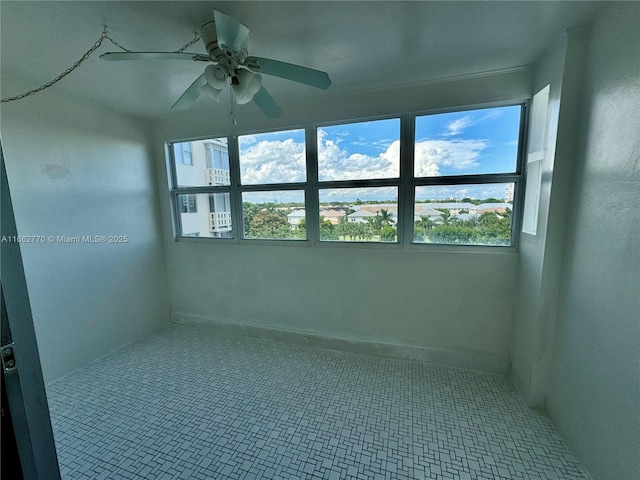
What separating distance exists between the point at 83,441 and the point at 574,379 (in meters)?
3.00

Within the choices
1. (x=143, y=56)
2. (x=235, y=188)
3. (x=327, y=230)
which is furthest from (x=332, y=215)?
(x=143, y=56)

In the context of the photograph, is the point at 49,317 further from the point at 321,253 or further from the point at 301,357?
the point at 321,253

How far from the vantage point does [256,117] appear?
8.51ft

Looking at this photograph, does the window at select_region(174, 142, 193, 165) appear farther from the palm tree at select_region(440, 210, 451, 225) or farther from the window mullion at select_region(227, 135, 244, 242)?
the palm tree at select_region(440, 210, 451, 225)

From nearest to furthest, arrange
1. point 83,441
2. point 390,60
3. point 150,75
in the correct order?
point 83,441 → point 390,60 → point 150,75

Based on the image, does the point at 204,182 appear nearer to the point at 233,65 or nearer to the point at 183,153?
the point at 183,153

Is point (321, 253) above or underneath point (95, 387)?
above

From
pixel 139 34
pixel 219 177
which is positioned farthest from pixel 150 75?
pixel 219 177

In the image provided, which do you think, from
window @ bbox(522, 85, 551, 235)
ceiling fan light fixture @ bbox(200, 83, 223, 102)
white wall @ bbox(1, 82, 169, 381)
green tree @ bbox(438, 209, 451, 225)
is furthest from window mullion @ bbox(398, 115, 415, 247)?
white wall @ bbox(1, 82, 169, 381)

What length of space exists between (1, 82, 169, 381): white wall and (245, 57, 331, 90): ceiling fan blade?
202cm

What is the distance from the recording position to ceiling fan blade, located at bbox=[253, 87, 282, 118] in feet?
5.02

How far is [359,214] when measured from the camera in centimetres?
248

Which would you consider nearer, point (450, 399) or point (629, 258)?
point (629, 258)

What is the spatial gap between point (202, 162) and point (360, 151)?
179 cm
